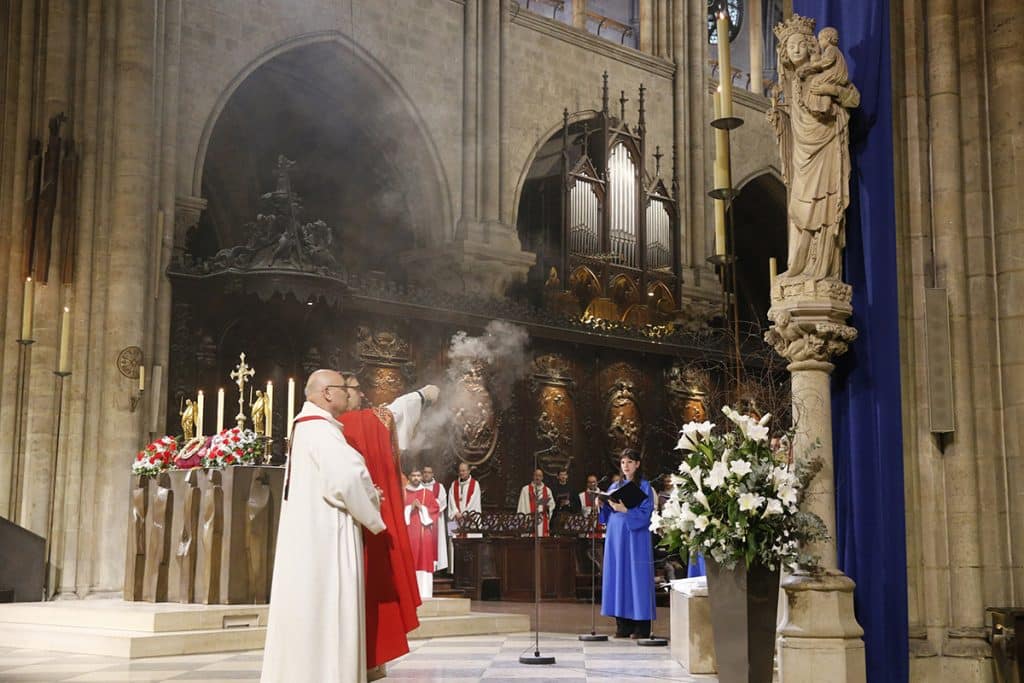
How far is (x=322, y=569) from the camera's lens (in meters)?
6.02

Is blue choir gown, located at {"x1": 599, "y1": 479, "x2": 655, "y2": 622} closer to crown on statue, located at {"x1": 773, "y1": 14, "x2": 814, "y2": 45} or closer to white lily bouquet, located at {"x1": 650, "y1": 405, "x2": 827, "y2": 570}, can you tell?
white lily bouquet, located at {"x1": 650, "y1": 405, "x2": 827, "y2": 570}

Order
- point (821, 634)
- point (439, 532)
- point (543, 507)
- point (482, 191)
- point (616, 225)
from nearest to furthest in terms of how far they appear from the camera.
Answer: point (821, 634) → point (439, 532) → point (543, 507) → point (482, 191) → point (616, 225)

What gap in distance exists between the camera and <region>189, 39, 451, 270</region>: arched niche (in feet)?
63.0

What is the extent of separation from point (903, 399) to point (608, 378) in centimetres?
1292

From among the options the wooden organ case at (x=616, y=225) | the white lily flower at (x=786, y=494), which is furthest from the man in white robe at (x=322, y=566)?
the wooden organ case at (x=616, y=225)

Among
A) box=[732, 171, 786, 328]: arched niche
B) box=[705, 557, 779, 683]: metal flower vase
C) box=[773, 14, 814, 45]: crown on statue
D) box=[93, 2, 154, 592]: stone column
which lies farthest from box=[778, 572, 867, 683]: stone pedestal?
box=[732, 171, 786, 328]: arched niche

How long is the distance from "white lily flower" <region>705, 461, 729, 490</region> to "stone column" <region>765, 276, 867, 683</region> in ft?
2.27

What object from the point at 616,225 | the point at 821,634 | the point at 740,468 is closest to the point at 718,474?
the point at 740,468

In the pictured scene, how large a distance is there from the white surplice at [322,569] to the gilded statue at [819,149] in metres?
2.59

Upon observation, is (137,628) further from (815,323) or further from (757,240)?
(757,240)

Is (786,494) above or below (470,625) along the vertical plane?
above

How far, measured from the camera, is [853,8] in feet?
23.4

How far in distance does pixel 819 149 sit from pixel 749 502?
6.74 feet

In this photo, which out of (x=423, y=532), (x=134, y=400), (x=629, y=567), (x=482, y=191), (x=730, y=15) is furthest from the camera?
(x=730, y=15)
